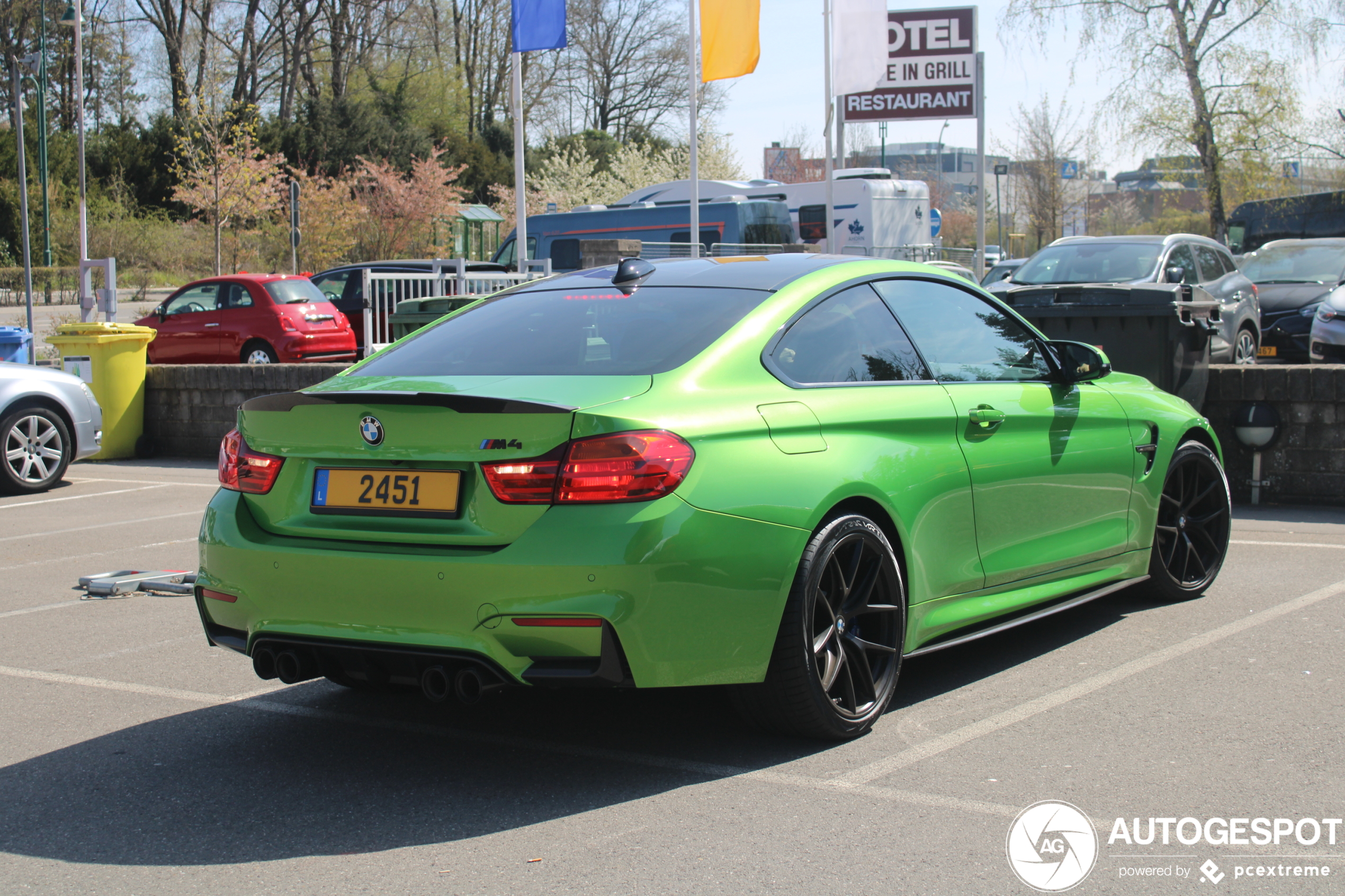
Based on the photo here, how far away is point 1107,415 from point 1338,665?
127 cm

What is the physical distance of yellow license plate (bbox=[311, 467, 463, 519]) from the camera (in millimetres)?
3613

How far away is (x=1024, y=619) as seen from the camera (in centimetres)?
484

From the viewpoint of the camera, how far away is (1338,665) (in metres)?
4.88

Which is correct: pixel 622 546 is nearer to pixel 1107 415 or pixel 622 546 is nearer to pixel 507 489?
pixel 507 489

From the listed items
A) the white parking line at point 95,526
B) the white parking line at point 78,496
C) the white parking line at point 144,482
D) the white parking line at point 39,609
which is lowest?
the white parking line at point 39,609

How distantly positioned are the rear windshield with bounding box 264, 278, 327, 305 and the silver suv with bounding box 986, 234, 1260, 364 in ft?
34.5

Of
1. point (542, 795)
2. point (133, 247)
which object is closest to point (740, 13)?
point (542, 795)

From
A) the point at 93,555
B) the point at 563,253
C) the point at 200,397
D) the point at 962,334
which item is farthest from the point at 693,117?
the point at 962,334

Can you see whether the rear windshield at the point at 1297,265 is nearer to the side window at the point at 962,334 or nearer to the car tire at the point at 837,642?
the side window at the point at 962,334

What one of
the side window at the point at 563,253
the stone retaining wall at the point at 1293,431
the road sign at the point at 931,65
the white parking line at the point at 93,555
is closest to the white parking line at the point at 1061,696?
the stone retaining wall at the point at 1293,431

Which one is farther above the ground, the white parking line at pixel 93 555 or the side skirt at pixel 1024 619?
the side skirt at pixel 1024 619

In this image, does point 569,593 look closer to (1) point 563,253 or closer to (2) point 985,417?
(2) point 985,417

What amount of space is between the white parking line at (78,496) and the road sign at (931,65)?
24.1 meters

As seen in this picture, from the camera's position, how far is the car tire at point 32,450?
34.3 feet
